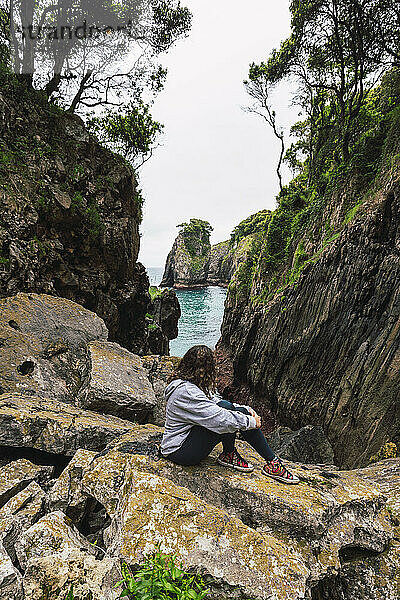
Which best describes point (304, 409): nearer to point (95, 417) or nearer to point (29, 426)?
point (95, 417)

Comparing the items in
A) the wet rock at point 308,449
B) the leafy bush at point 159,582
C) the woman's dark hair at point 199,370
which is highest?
the woman's dark hair at point 199,370

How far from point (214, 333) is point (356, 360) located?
3787cm

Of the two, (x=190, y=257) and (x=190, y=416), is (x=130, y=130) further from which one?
(x=190, y=257)

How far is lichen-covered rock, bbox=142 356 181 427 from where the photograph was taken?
7973 millimetres

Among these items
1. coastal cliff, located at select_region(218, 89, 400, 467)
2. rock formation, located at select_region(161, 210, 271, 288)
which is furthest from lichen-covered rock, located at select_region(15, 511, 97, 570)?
rock formation, located at select_region(161, 210, 271, 288)

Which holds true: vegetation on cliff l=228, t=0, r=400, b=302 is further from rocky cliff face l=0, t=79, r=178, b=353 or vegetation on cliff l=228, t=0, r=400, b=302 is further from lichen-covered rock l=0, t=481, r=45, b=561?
lichen-covered rock l=0, t=481, r=45, b=561

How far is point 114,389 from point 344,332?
362 inches

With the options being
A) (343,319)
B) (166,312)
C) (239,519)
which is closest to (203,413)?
(239,519)

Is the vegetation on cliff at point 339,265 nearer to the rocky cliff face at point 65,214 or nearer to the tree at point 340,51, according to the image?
the tree at point 340,51

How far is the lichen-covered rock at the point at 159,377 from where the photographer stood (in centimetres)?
797

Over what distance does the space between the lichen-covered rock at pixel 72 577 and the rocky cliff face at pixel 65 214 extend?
794cm

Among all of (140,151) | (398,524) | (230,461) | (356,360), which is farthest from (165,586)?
(140,151)

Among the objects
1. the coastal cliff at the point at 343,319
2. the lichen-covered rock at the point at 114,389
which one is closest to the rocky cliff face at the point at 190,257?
the coastal cliff at the point at 343,319

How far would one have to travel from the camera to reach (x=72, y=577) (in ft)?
7.79
